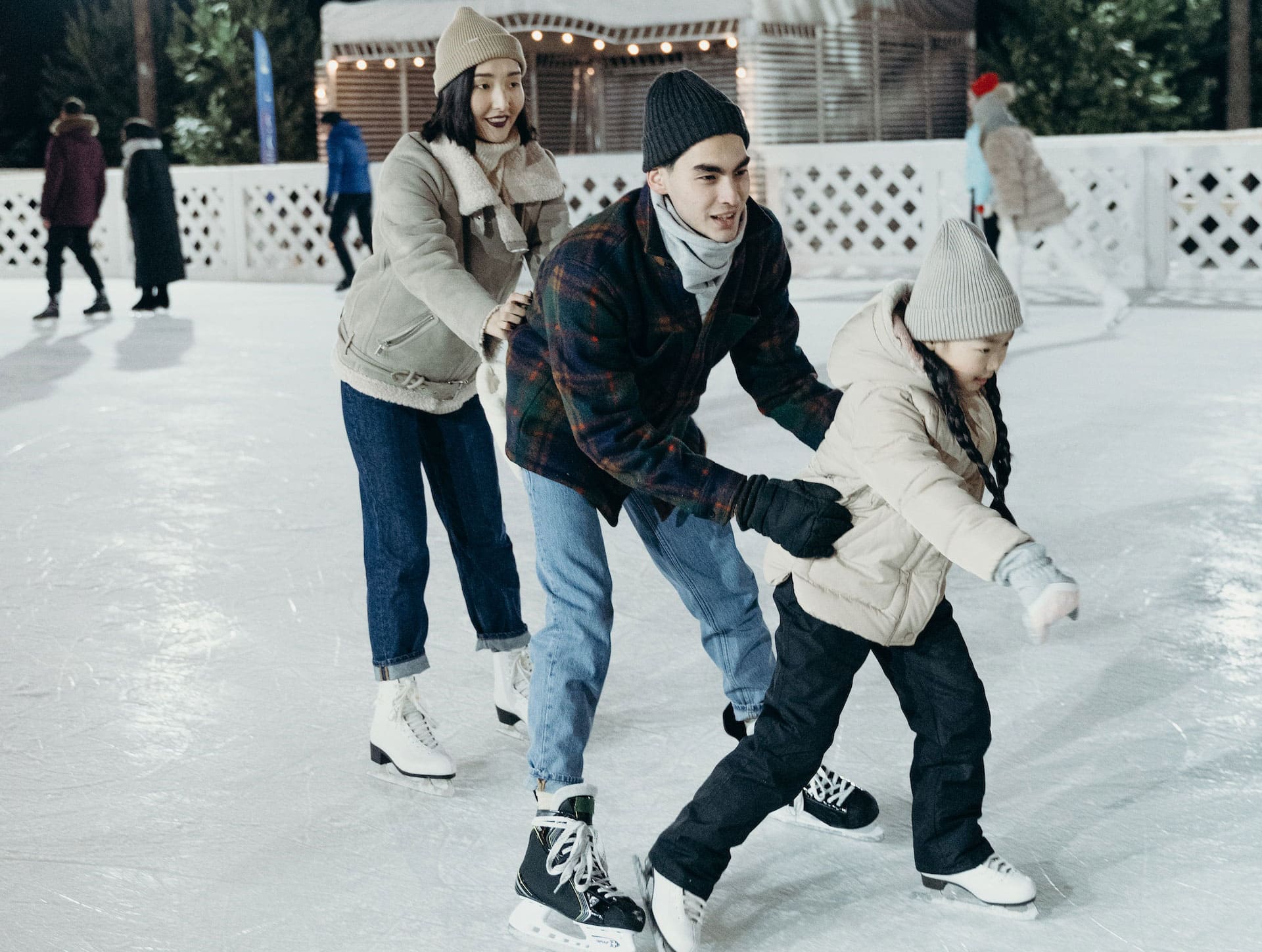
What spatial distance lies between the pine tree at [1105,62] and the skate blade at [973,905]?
46.1 feet

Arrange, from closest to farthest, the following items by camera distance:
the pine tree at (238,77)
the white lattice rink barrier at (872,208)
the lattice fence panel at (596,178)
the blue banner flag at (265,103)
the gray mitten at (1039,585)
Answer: the gray mitten at (1039,585)
the white lattice rink barrier at (872,208)
the lattice fence panel at (596,178)
the blue banner flag at (265,103)
the pine tree at (238,77)

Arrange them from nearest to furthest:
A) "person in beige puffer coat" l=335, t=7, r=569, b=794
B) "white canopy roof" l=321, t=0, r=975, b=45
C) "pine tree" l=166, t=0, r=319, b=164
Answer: "person in beige puffer coat" l=335, t=7, r=569, b=794 → "white canopy roof" l=321, t=0, r=975, b=45 → "pine tree" l=166, t=0, r=319, b=164

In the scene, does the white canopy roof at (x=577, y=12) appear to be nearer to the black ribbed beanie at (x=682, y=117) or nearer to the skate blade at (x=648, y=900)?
the black ribbed beanie at (x=682, y=117)

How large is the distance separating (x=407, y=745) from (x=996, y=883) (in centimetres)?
106

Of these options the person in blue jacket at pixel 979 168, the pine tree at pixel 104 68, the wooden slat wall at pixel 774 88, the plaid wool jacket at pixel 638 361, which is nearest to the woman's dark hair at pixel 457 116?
the plaid wool jacket at pixel 638 361

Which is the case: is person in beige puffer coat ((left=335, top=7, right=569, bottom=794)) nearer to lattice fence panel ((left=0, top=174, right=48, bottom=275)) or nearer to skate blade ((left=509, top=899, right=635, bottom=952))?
skate blade ((left=509, top=899, right=635, bottom=952))

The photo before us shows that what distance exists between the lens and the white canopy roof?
13.2 meters

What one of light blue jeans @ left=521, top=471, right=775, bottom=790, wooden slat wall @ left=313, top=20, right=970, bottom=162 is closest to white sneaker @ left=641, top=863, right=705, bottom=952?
light blue jeans @ left=521, top=471, right=775, bottom=790

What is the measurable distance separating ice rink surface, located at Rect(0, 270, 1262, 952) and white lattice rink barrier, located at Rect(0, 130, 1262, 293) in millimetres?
3727

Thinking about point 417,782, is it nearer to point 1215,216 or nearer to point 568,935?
point 568,935

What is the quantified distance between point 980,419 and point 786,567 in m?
0.33

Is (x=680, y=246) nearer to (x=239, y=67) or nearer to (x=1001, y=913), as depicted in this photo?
(x=1001, y=913)

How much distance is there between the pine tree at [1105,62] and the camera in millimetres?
15117

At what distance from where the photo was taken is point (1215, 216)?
9.33 m
